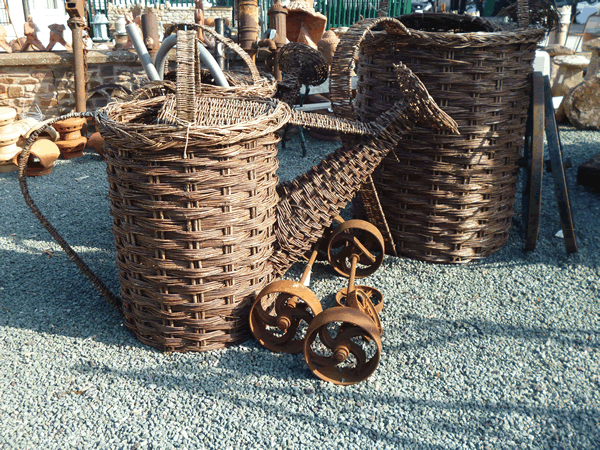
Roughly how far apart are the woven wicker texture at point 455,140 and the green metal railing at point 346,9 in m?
10.2

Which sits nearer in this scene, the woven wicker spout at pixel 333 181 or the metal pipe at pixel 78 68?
the woven wicker spout at pixel 333 181

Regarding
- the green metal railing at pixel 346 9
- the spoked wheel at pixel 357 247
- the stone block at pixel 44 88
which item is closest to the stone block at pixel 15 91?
the stone block at pixel 44 88

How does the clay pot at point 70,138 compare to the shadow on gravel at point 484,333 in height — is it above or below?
above

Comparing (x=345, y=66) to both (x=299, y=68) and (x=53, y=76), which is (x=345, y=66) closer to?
(x=299, y=68)

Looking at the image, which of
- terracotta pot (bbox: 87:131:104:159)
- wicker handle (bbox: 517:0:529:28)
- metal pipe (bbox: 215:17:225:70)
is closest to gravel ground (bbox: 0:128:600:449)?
wicker handle (bbox: 517:0:529:28)

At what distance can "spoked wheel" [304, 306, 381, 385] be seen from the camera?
6.54 ft

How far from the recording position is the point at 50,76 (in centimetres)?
582

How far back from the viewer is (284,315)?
223 centimetres

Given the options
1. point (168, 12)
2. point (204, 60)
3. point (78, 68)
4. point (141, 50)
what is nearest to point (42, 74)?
point (78, 68)

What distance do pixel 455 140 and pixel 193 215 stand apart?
5.08ft

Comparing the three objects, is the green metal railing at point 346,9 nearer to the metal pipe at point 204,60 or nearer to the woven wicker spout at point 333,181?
the metal pipe at point 204,60

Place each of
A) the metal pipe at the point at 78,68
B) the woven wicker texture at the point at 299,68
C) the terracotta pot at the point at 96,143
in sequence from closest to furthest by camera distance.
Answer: the woven wicker texture at the point at 299,68 → the terracotta pot at the point at 96,143 → the metal pipe at the point at 78,68

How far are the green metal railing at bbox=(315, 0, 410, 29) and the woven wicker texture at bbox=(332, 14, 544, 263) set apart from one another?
33.5 feet

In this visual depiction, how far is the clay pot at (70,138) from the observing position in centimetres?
529
